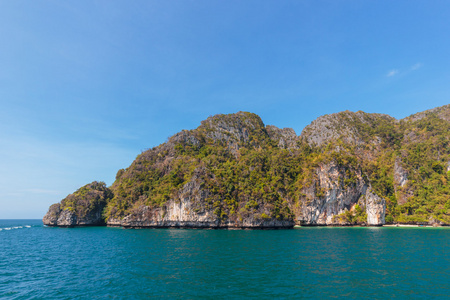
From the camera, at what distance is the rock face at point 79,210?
4587 inches

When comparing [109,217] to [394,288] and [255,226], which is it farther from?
[394,288]

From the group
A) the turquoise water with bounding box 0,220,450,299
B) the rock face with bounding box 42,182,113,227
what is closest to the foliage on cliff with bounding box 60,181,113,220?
the rock face with bounding box 42,182,113,227

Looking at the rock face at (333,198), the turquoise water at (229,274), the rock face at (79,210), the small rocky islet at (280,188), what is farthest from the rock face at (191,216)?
the turquoise water at (229,274)

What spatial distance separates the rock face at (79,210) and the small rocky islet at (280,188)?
0.51 m

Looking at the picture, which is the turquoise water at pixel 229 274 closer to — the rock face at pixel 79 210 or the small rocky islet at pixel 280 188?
the small rocky islet at pixel 280 188

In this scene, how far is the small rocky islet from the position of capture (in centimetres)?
9606

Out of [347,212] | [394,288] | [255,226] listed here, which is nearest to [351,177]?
[347,212]

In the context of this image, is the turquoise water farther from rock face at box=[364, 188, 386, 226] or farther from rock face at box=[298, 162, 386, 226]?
rock face at box=[298, 162, 386, 226]

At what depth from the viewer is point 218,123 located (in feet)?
566

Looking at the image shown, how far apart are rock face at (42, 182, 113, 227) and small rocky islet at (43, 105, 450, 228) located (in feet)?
1.66

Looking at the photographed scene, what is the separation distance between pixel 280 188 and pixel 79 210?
4058 inches

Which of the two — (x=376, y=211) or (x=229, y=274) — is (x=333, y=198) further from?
(x=229, y=274)

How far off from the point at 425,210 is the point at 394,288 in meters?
102

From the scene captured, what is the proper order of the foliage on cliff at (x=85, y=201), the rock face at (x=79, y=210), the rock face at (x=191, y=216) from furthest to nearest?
1. the foliage on cliff at (x=85, y=201)
2. the rock face at (x=79, y=210)
3. the rock face at (x=191, y=216)
